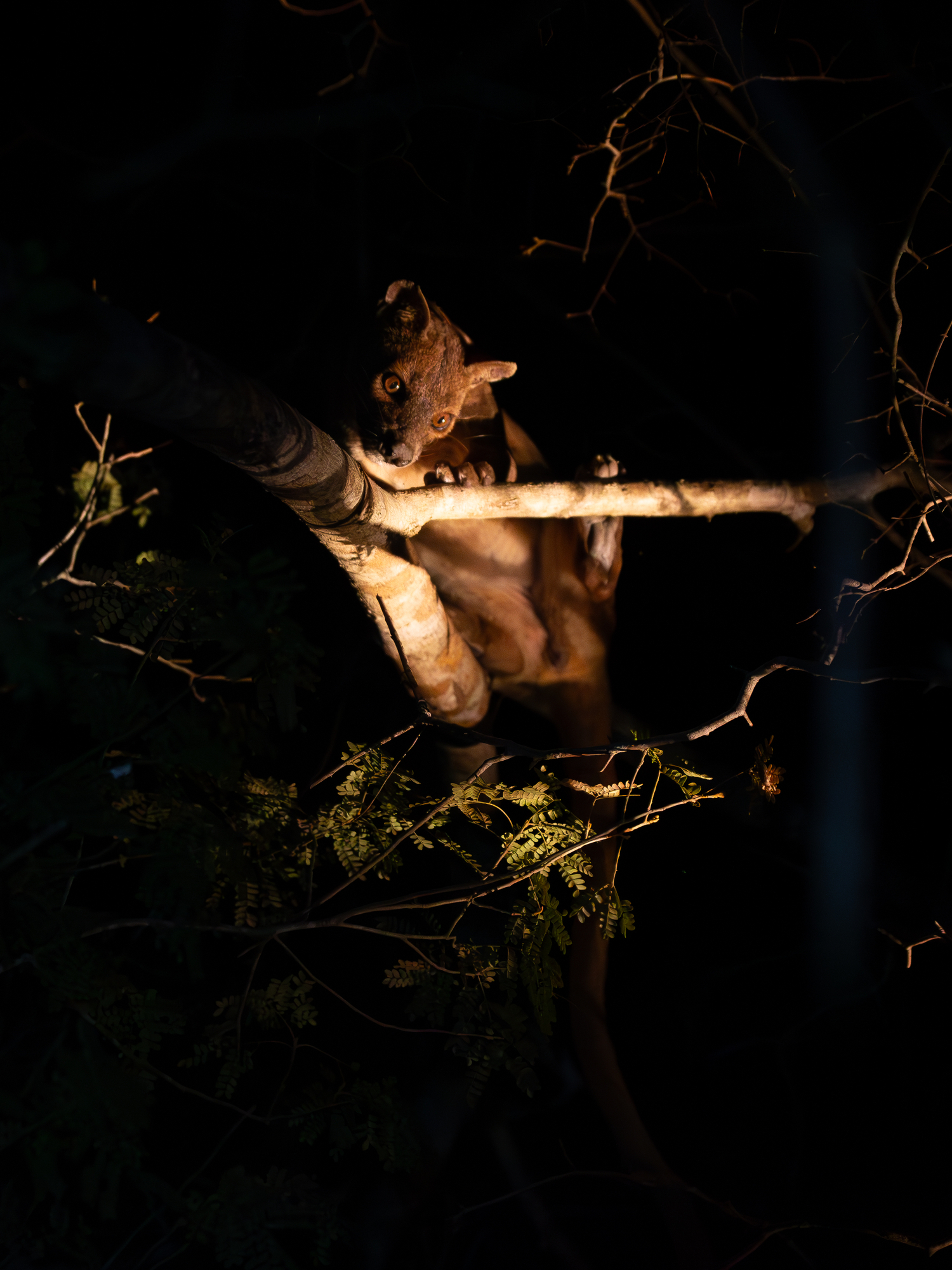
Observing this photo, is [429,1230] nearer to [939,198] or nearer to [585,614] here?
[585,614]

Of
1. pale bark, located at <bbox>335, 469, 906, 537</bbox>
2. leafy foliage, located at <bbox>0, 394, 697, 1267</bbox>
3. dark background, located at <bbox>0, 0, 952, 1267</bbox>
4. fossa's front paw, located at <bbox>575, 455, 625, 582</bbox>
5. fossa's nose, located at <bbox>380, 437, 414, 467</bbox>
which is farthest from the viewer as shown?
fossa's front paw, located at <bbox>575, 455, 625, 582</bbox>

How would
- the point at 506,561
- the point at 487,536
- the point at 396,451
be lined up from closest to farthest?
the point at 396,451
the point at 487,536
the point at 506,561

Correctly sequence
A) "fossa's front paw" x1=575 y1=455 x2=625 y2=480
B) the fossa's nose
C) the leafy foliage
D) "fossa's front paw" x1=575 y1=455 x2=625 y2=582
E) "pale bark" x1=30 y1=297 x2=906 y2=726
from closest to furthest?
"pale bark" x1=30 y1=297 x2=906 y2=726, the leafy foliage, the fossa's nose, "fossa's front paw" x1=575 y1=455 x2=625 y2=480, "fossa's front paw" x1=575 y1=455 x2=625 y2=582

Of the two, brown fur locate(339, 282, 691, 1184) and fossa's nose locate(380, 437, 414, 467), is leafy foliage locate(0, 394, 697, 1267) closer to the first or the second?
brown fur locate(339, 282, 691, 1184)

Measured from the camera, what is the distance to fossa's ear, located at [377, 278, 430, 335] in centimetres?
246

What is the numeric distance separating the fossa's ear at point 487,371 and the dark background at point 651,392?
0.47 meters

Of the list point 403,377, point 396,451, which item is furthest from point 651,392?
point 396,451

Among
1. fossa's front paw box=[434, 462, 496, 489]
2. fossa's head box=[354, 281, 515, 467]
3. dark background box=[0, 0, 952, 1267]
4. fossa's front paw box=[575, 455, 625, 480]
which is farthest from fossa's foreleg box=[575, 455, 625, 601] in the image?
fossa's head box=[354, 281, 515, 467]

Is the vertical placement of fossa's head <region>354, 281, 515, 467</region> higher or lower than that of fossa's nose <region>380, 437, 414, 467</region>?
higher

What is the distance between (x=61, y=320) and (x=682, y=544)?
3.15 metres

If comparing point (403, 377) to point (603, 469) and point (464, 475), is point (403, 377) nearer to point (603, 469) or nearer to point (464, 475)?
point (464, 475)

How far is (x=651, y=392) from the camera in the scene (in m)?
3.80


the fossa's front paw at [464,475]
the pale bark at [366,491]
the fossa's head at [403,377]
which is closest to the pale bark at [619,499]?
the pale bark at [366,491]

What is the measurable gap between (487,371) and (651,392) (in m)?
1.47
